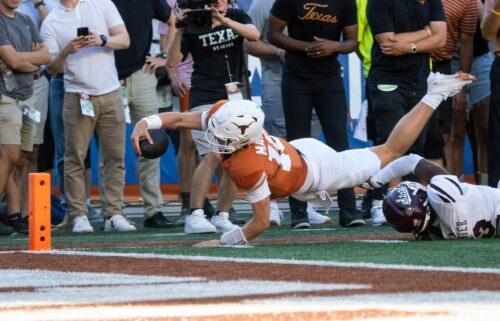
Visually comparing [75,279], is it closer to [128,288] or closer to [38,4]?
[128,288]

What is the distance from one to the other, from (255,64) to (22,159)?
433 centimetres

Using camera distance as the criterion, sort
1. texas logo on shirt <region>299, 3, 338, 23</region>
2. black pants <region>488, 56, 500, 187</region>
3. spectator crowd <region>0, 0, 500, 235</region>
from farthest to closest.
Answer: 1. texas logo on shirt <region>299, 3, 338, 23</region>
2. black pants <region>488, 56, 500, 187</region>
3. spectator crowd <region>0, 0, 500, 235</region>

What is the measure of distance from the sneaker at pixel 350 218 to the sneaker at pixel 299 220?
268 millimetres

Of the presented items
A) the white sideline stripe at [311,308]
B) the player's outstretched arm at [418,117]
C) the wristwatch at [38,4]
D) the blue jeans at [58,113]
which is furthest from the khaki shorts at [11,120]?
the white sideline stripe at [311,308]

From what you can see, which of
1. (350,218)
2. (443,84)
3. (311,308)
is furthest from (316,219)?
(311,308)

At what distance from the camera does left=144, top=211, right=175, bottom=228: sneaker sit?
10195 mm

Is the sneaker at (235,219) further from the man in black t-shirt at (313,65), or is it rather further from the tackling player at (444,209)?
the tackling player at (444,209)

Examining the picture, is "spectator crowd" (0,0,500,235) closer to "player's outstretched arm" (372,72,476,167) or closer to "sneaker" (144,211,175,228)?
"sneaker" (144,211,175,228)

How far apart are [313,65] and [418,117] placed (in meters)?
1.54

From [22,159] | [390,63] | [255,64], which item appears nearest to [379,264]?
[390,63]

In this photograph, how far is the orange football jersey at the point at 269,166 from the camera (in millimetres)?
6941

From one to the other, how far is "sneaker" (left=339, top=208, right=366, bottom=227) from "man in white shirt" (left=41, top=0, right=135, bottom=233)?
1776mm

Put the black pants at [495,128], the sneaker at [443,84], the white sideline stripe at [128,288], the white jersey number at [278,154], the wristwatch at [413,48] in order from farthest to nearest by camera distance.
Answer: the black pants at [495,128]
the wristwatch at [413,48]
the sneaker at [443,84]
the white jersey number at [278,154]
the white sideline stripe at [128,288]

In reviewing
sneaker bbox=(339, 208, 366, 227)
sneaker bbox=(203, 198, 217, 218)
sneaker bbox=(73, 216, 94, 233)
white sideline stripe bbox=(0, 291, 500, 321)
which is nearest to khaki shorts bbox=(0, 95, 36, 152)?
sneaker bbox=(73, 216, 94, 233)
